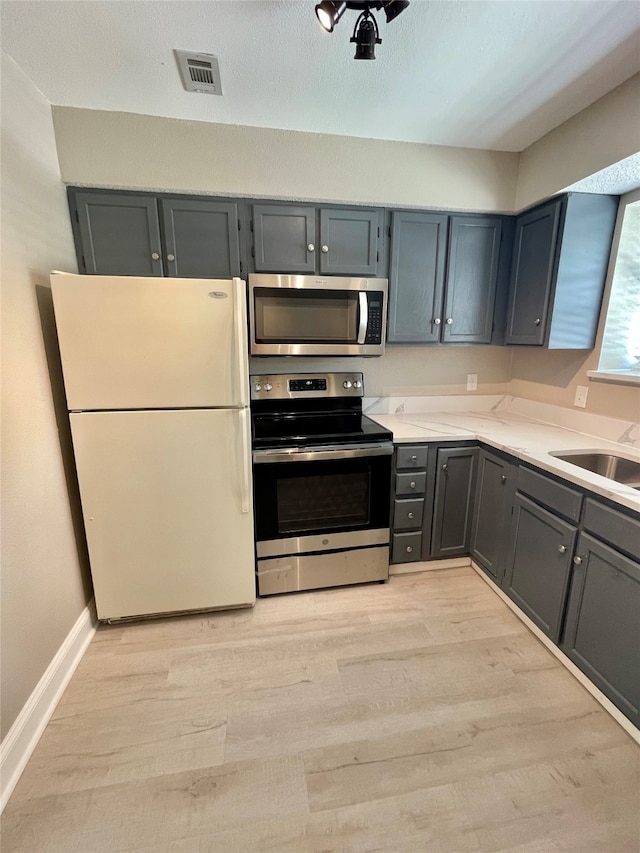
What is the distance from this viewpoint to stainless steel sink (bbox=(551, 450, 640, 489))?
1840mm

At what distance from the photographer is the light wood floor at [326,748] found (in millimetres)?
1170

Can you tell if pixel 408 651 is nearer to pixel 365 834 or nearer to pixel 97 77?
pixel 365 834

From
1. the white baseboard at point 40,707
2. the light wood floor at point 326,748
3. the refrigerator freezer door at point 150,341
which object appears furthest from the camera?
the refrigerator freezer door at point 150,341

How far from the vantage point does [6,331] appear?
4.68 ft

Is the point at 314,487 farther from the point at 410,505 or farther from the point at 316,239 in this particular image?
the point at 316,239

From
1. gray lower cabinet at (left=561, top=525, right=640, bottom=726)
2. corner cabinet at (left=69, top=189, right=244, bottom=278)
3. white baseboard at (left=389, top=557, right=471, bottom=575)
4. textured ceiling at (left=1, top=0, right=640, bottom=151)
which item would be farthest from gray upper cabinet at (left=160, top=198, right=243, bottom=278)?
gray lower cabinet at (left=561, top=525, right=640, bottom=726)

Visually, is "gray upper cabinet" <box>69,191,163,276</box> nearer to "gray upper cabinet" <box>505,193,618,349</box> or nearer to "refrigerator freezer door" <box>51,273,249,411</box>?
"refrigerator freezer door" <box>51,273,249,411</box>

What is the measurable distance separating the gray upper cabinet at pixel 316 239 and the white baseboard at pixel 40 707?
2085 mm

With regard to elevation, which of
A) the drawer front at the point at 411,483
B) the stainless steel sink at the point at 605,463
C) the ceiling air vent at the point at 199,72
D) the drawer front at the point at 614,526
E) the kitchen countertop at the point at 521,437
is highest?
the ceiling air vent at the point at 199,72

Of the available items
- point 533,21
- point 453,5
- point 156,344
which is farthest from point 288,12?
point 156,344

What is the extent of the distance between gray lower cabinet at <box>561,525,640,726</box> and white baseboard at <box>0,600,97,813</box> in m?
2.19

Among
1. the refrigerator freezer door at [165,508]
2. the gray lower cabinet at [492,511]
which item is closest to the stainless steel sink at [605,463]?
A: the gray lower cabinet at [492,511]

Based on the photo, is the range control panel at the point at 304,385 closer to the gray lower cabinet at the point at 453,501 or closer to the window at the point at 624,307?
the gray lower cabinet at the point at 453,501

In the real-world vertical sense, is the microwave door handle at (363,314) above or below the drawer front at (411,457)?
above
